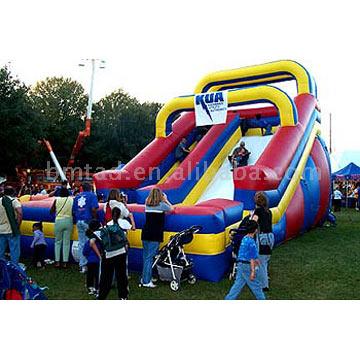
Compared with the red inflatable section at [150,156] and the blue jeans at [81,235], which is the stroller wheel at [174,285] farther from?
the red inflatable section at [150,156]

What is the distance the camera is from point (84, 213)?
20.5 feet

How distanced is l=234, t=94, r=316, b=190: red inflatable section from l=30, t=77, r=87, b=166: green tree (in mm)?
24382

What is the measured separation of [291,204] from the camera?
810 centimetres

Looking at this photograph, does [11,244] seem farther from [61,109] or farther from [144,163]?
[61,109]

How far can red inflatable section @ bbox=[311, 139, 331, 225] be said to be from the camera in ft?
32.3

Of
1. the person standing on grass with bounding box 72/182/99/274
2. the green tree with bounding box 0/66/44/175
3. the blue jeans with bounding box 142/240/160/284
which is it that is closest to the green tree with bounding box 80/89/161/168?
the green tree with bounding box 0/66/44/175

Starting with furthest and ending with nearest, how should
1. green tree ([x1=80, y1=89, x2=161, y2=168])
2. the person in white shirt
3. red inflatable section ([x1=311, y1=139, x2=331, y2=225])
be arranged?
1. green tree ([x1=80, y1=89, x2=161, y2=168])
2. red inflatable section ([x1=311, y1=139, x2=331, y2=225])
3. the person in white shirt

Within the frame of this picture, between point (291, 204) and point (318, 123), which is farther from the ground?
point (318, 123)

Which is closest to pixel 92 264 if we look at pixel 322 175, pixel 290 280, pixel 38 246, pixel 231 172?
pixel 38 246

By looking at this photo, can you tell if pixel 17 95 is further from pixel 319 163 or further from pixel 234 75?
pixel 319 163

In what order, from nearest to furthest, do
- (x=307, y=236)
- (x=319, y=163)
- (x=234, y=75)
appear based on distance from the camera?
(x=307, y=236)
(x=319, y=163)
(x=234, y=75)

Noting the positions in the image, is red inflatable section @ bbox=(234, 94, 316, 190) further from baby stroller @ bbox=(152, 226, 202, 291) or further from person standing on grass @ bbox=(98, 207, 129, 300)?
person standing on grass @ bbox=(98, 207, 129, 300)

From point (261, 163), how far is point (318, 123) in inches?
138

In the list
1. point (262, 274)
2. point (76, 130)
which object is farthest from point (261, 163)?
point (76, 130)
